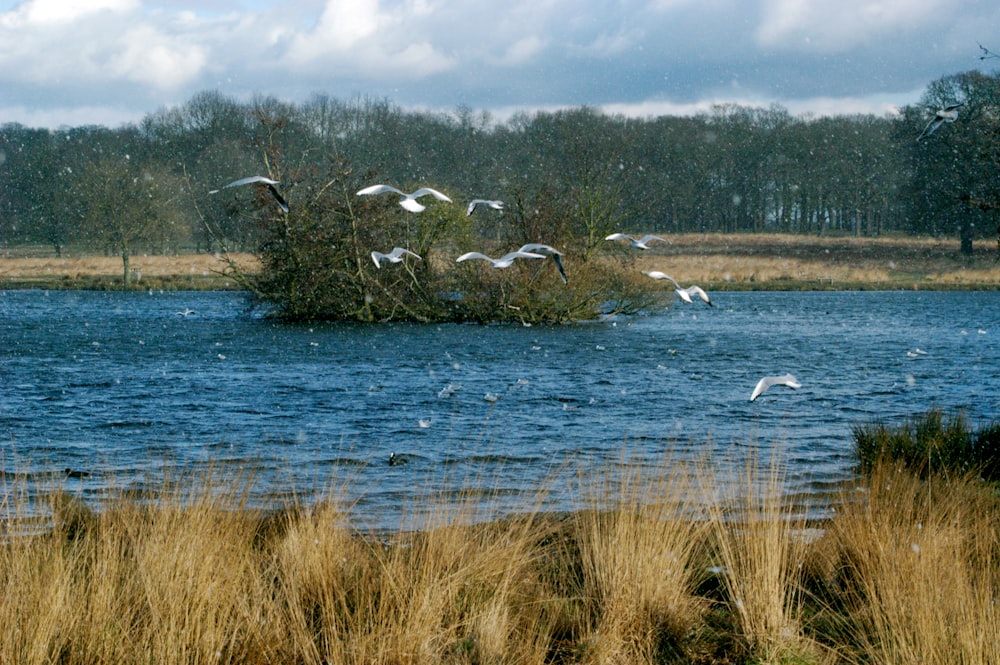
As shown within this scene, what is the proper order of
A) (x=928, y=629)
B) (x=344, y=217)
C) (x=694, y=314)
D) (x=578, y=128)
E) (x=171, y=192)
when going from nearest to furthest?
(x=928, y=629) → (x=344, y=217) → (x=694, y=314) → (x=171, y=192) → (x=578, y=128)

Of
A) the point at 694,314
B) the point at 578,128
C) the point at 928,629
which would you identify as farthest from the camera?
the point at 578,128

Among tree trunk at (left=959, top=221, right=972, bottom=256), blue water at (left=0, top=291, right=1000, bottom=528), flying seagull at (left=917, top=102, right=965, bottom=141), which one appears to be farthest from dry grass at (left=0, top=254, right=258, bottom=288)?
flying seagull at (left=917, top=102, right=965, bottom=141)

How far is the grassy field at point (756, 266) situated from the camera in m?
59.8

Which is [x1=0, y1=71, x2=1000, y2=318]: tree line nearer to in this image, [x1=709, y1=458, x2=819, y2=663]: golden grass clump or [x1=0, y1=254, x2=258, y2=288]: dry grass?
[x1=0, y1=254, x2=258, y2=288]: dry grass

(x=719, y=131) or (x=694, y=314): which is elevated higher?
(x=719, y=131)

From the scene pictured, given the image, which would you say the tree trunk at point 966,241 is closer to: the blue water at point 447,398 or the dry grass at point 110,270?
the blue water at point 447,398

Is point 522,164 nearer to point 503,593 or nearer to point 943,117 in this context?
point 943,117

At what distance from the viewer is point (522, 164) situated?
7938cm

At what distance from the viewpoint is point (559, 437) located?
1466cm

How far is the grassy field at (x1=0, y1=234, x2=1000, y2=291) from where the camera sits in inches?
2352

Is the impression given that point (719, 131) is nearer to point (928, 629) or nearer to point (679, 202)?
point (679, 202)

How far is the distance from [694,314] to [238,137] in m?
47.9

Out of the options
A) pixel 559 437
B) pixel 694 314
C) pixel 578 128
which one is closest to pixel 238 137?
pixel 578 128

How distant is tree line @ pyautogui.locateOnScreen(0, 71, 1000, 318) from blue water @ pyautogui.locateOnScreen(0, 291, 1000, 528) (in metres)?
20.7
